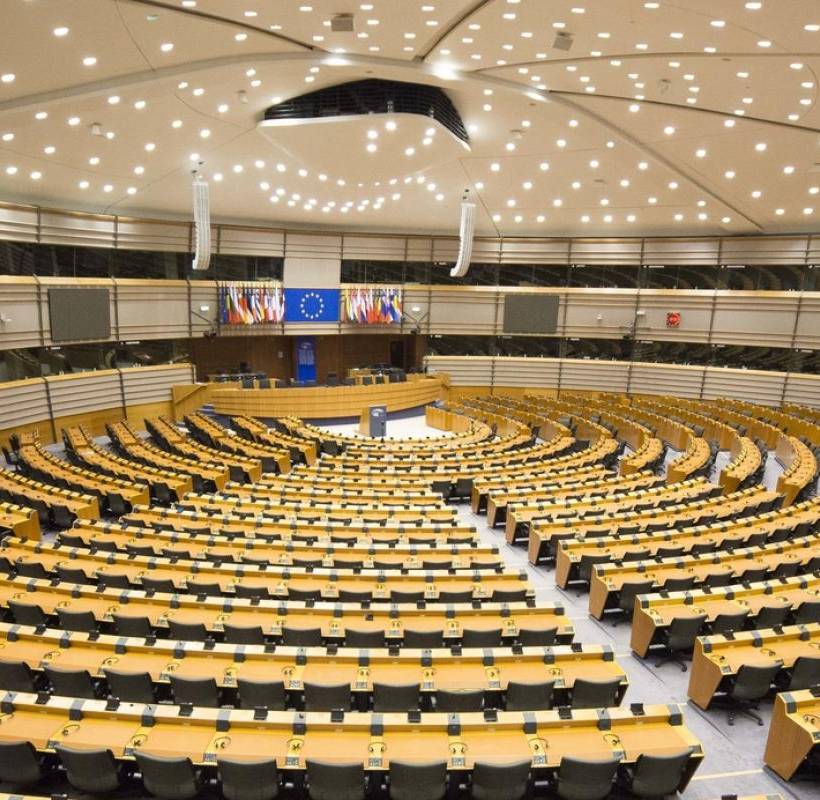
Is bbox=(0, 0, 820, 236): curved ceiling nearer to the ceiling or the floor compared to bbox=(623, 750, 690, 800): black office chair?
nearer to the ceiling

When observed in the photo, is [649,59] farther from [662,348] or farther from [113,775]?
[662,348]

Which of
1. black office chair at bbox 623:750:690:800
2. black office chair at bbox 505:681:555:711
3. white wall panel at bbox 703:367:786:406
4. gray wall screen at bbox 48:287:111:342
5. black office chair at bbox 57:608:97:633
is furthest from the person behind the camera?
white wall panel at bbox 703:367:786:406

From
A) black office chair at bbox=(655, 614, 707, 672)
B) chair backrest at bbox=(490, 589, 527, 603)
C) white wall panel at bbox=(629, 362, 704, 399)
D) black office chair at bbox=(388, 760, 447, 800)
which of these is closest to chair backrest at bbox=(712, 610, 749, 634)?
black office chair at bbox=(655, 614, 707, 672)

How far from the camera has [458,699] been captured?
608cm

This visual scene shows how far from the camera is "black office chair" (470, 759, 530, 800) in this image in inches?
195

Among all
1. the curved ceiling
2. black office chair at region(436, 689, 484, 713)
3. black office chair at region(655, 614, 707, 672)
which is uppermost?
the curved ceiling

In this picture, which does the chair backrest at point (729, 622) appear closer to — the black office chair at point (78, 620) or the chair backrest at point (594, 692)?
the chair backrest at point (594, 692)

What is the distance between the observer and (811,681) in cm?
700

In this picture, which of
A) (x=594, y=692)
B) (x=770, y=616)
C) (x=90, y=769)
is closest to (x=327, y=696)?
(x=90, y=769)

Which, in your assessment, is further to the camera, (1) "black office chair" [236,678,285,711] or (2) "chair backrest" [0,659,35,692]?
(2) "chair backrest" [0,659,35,692]

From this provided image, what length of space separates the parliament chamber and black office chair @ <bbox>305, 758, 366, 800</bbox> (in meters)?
0.03

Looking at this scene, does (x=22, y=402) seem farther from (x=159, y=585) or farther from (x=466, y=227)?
Answer: (x=466, y=227)

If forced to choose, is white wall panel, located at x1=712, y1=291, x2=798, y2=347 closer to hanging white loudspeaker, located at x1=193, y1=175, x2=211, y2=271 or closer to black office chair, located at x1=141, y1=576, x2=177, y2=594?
hanging white loudspeaker, located at x1=193, y1=175, x2=211, y2=271

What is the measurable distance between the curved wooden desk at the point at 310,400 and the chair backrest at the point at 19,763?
1971 cm
